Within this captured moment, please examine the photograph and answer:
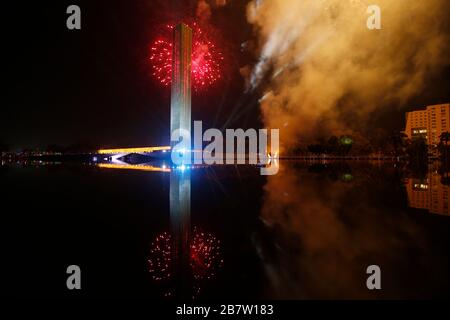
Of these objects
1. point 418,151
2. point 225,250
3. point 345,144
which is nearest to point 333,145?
point 345,144

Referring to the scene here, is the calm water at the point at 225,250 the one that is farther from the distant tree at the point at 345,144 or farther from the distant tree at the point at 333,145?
the distant tree at the point at 333,145

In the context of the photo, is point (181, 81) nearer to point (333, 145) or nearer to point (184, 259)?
point (333, 145)

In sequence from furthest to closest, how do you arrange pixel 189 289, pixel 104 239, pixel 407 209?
pixel 407 209, pixel 104 239, pixel 189 289

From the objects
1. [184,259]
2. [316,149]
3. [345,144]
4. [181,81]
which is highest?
[181,81]

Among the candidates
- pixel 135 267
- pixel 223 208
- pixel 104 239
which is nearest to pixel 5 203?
pixel 104 239

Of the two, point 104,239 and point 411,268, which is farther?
point 104,239

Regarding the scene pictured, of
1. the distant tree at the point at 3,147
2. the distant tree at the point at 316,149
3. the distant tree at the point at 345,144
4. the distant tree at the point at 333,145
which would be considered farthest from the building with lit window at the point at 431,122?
the distant tree at the point at 3,147

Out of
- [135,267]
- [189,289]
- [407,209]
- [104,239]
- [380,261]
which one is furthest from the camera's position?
[407,209]
